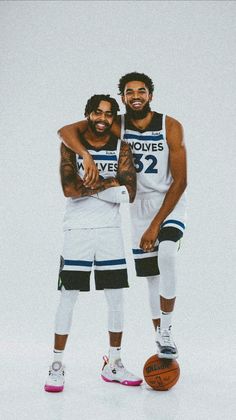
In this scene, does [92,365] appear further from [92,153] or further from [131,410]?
[92,153]

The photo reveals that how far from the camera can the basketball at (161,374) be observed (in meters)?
4.98

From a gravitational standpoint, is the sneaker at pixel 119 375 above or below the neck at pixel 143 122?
below

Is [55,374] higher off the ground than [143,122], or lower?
lower

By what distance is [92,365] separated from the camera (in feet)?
19.3

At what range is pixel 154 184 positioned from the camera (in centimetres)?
521

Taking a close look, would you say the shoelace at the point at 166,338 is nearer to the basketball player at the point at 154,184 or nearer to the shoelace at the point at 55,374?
the basketball player at the point at 154,184

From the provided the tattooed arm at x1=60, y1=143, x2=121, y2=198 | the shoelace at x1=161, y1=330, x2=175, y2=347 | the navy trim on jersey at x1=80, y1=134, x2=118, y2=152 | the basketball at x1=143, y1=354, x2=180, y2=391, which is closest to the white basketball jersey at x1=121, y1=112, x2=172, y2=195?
the navy trim on jersey at x1=80, y1=134, x2=118, y2=152

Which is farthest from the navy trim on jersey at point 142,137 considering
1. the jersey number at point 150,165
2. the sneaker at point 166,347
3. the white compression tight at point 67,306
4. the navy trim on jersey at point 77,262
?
the sneaker at point 166,347

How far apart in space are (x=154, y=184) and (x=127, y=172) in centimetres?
29

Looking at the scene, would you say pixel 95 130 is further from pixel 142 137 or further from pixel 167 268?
pixel 167 268

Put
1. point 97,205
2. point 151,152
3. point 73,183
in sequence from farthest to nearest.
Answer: point 151,152 < point 97,205 < point 73,183

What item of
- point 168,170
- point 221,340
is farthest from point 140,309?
point 168,170

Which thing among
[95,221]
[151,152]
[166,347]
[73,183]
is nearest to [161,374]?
[166,347]

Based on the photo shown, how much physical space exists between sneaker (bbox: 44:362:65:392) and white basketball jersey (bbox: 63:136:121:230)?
3.20 ft
